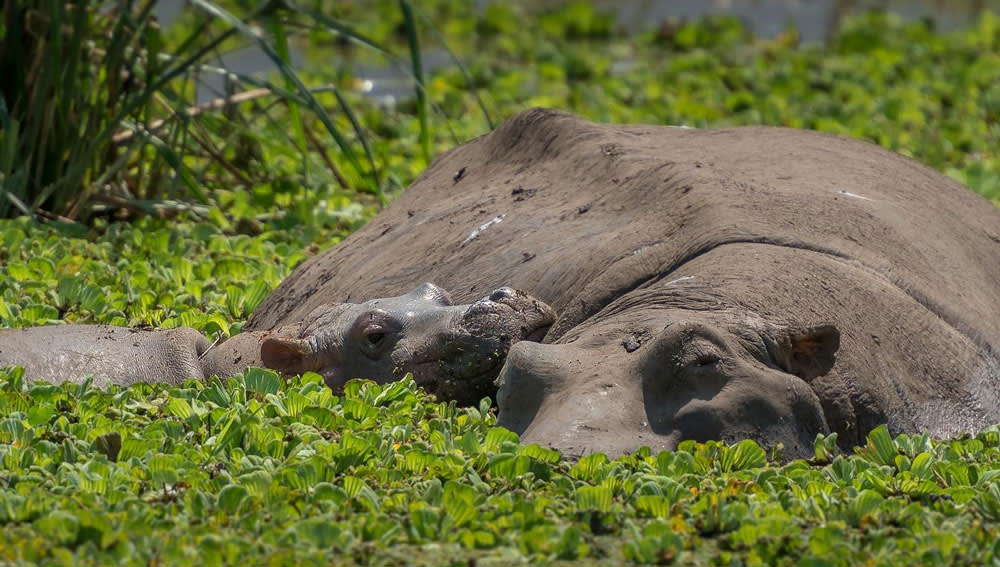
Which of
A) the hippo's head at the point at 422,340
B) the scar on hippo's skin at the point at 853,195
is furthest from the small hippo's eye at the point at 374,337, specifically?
the scar on hippo's skin at the point at 853,195

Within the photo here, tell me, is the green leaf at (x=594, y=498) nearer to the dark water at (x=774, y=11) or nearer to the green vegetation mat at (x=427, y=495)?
the green vegetation mat at (x=427, y=495)

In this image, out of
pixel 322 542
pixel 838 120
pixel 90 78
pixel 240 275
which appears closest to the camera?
pixel 322 542

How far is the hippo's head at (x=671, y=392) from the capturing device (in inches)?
156

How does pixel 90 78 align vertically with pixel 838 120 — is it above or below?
above

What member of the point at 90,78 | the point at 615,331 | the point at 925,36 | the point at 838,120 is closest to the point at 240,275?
the point at 90,78

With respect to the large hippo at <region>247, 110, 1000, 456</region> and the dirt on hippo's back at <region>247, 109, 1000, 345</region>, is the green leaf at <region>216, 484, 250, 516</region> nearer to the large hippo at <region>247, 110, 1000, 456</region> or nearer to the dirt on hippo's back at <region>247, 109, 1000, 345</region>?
the large hippo at <region>247, 110, 1000, 456</region>

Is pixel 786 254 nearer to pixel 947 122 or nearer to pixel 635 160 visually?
pixel 635 160

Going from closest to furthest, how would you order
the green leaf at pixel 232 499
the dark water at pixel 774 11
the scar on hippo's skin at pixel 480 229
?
the green leaf at pixel 232 499 → the scar on hippo's skin at pixel 480 229 → the dark water at pixel 774 11

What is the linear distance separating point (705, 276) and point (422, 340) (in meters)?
0.91

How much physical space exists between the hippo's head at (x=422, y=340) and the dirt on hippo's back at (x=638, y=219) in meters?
0.17

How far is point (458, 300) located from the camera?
525cm

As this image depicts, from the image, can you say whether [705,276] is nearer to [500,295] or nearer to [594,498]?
[500,295]

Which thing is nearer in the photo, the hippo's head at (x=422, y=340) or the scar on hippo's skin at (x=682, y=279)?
the scar on hippo's skin at (x=682, y=279)

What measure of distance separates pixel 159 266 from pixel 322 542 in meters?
3.65
